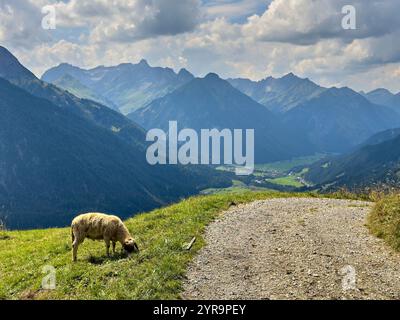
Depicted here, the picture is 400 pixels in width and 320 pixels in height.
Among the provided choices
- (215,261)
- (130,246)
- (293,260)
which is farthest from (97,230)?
(293,260)

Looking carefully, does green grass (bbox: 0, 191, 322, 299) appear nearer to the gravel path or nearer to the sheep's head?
the sheep's head

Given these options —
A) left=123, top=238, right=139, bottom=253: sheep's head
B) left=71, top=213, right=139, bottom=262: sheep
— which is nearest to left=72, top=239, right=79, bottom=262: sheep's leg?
left=71, top=213, right=139, bottom=262: sheep

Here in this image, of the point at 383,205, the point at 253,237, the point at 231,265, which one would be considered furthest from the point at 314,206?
the point at 231,265

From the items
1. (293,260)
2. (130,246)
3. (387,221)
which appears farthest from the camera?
(387,221)

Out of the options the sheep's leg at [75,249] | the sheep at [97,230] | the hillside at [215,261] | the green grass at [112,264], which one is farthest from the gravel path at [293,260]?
the sheep's leg at [75,249]

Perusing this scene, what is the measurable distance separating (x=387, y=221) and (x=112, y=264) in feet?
52.4

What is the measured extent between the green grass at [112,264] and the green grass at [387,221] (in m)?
9.97

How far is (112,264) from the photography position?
18656 mm

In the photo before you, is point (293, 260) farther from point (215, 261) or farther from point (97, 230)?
point (97, 230)

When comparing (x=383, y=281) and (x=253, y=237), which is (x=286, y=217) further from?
(x=383, y=281)

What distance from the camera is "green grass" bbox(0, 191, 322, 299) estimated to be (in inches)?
637

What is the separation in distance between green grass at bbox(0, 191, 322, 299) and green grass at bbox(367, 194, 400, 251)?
997 cm
